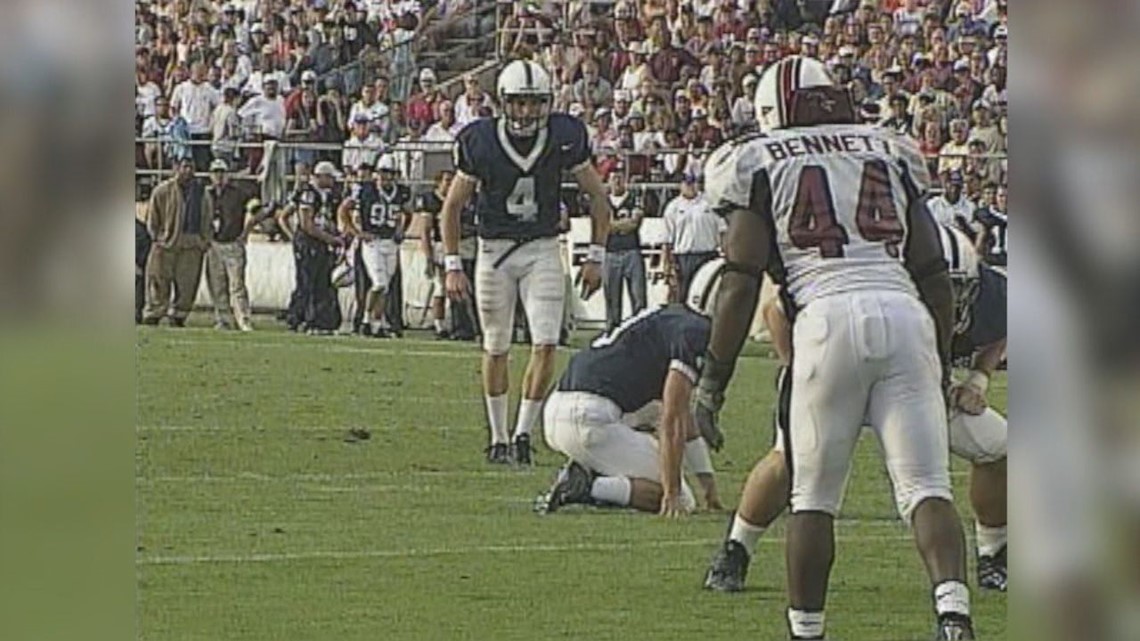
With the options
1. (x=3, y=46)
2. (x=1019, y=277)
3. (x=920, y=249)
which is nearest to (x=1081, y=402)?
(x=1019, y=277)

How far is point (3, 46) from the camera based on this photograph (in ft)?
6.13

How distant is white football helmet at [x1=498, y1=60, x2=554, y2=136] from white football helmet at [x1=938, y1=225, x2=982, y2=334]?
2.43ft

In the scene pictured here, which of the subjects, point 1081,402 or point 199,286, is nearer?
point 1081,402

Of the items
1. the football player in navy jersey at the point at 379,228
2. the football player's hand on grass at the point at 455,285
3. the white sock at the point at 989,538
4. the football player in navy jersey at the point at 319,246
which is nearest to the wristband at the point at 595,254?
the football player's hand on grass at the point at 455,285

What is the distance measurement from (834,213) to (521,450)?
77cm

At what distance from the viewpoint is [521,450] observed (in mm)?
3607

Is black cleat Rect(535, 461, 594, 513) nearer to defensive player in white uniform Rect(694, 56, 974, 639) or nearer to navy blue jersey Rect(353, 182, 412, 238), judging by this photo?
defensive player in white uniform Rect(694, 56, 974, 639)

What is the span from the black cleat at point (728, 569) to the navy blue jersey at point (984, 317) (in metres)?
0.52

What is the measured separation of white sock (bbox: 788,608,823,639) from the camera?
11.0 feet

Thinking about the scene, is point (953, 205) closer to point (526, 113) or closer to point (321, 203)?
point (526, 113)

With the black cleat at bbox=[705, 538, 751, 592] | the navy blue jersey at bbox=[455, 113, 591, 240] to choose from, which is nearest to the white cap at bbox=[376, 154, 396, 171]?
the navy blue jersey at bbox=[455, 113, 591, 240]

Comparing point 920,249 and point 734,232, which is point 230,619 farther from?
point 920,249

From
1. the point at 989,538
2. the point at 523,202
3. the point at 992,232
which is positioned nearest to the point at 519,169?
the point at 523,202

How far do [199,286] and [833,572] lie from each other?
1.19m
